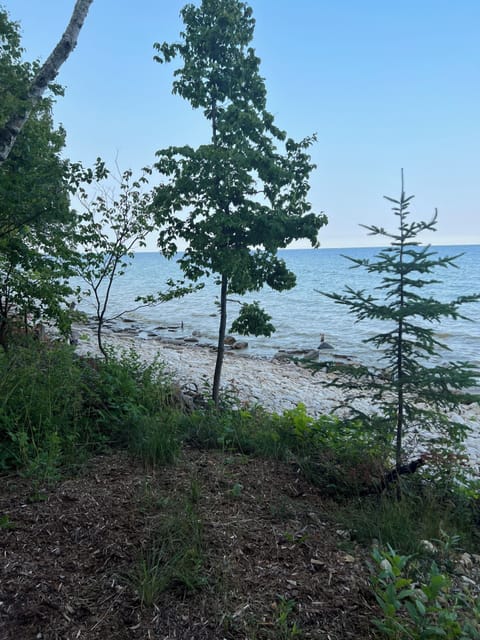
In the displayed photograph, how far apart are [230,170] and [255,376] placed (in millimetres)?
7556

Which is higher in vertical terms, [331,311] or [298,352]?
[331,311]

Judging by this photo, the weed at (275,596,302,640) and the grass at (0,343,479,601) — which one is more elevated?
the grass at (0,343,479,601)

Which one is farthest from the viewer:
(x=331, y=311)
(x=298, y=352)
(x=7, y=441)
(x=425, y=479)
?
(x=331, y=311)

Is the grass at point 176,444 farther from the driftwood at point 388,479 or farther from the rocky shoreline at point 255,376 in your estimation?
the rocky shoreline at point 255,376

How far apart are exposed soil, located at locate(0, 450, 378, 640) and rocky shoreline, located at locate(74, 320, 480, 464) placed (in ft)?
10.5

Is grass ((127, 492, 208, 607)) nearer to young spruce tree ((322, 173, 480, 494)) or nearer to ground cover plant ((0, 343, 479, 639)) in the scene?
ground cover plant ((0, 343, 479, 639))

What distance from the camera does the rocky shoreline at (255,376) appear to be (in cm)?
974

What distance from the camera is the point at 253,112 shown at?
6.68 metres

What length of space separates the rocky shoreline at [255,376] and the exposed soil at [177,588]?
126 inches

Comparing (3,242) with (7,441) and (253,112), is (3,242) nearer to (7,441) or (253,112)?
(7,441)

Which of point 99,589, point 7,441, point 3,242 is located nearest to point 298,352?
point 3,242

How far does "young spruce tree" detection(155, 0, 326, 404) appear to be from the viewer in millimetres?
6434

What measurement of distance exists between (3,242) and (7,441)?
3.08 m

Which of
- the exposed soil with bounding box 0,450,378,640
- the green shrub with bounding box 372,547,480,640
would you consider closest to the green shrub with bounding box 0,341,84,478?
the exposed soil with bounding box 0,450,378,640
